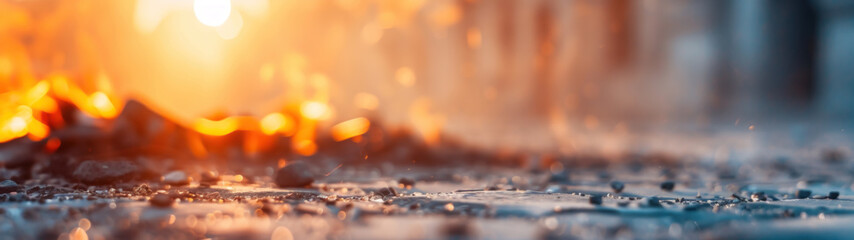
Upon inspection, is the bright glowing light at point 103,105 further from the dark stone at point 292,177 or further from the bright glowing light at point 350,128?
the dark stone at point 292,177

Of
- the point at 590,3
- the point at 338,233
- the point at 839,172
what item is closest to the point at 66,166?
the point at 338,233

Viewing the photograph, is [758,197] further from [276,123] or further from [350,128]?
[276,123]

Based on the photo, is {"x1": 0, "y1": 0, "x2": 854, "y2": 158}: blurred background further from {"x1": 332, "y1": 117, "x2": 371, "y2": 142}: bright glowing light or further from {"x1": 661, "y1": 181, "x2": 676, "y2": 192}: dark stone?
{"x1": 661, "y1": 181, "x2": 676, "y2": 192}: dark stone

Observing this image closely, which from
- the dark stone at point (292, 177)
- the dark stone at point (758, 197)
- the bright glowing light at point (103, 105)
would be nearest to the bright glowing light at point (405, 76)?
the bright glowing light at point (103, 105)

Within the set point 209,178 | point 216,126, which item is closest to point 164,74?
point 216,126

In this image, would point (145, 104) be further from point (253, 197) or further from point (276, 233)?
point (276, 233)

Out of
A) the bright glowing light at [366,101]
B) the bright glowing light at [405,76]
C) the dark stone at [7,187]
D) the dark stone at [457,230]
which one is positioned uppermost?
the bright glowing light at [405,76]
